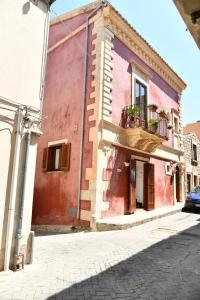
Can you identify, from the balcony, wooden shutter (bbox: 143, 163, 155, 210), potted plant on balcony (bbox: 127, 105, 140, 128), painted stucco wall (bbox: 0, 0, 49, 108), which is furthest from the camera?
wooden shutter (bbox: 143, 163, 155, 210)

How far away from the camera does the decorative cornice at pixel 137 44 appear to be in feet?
36.1

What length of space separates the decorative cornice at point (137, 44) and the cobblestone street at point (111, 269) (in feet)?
28.6

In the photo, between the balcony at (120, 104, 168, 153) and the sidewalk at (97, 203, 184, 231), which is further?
the balcony at (120, 104, 168, 153)

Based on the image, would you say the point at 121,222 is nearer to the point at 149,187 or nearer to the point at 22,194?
the point at 149,187

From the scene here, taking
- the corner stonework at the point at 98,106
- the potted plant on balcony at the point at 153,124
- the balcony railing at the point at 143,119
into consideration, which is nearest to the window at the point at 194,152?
the balcony railing at the point at 143,119

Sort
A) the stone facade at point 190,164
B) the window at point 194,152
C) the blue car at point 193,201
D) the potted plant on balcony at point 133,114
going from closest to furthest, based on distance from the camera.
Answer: the potted plant on balcony at point 133,114
the blue car at point 193,201
the stone facade at point 190,164
the window at point 194,152

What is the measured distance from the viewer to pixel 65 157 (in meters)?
Answer: 10.8

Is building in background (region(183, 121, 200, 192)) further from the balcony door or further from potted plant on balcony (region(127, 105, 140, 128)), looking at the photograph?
potted plant on balcony (region(127, 105, 140, 128))

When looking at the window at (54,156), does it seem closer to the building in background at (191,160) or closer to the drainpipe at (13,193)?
the drainpipe at (13,193)

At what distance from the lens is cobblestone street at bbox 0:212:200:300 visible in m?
3.98

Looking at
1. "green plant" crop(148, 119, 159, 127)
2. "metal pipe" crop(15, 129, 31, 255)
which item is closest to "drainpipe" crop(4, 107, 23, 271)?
"metal pipe" crop(15, 129, 31, 255)

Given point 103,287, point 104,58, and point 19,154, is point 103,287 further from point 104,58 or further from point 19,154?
point 104,58

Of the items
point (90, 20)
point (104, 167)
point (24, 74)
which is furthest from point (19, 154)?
point (90, 20)

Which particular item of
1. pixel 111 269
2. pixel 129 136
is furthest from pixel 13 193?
pixel 129 136
